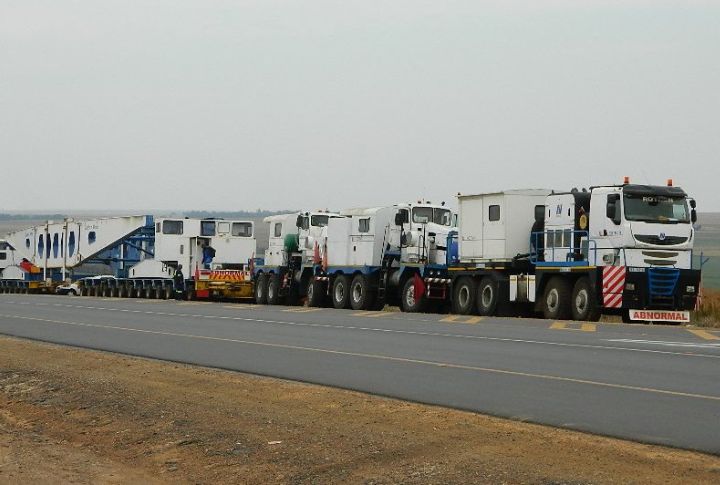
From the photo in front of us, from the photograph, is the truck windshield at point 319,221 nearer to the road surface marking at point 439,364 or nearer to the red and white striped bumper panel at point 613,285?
the red and white striped bumper panel at point 613,285

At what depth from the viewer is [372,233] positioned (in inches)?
1647

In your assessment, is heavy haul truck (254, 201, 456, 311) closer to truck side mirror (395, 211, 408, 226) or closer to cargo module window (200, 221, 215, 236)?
truck side mirror (395, 211, 408, 226)

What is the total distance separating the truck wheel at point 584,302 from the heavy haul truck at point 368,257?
21.3ft

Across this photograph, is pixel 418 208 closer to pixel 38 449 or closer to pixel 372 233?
pixel 372 233

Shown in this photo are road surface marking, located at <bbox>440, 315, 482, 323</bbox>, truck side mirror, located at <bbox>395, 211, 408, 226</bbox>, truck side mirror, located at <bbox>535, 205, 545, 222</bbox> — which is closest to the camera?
road surface marking, located at <bbox>440, 315, 482, 323</bbox>

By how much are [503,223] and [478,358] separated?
16.9 metres

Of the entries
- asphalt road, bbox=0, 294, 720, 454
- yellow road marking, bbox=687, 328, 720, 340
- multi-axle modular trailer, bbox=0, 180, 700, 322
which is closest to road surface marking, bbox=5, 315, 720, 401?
asphalt road, bbox=0, 294, 720, 454

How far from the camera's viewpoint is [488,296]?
36.1 metres

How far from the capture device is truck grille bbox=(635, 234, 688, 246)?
3222 cm

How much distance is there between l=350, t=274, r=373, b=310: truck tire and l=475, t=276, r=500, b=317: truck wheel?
571cm

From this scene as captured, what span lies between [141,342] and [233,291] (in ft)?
91.4

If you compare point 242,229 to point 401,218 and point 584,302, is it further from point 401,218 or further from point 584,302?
point 584,302

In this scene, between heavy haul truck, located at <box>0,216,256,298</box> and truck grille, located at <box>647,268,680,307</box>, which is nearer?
truck grille, located at <box>647,268,680,307</box>

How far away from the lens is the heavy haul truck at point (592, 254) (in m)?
32.0
